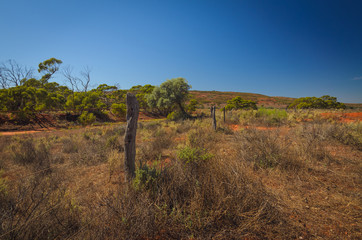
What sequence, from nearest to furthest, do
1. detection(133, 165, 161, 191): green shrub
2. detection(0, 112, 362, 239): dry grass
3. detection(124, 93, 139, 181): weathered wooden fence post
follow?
detection(0, 112, 362, 239): dry grass → detection(133, 165, 161, 191): green shrub → detection(124, 93, 139, 181): weathered wooden fence post

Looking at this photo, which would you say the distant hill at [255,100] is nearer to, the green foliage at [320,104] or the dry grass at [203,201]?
the green foliage at [320,104]

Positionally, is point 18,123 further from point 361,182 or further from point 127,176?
point 361,182

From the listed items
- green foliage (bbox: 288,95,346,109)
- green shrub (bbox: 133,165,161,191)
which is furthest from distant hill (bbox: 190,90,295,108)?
green shrub (bbox: 133,165,161,191)

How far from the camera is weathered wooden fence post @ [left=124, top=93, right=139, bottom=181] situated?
2.88 metres

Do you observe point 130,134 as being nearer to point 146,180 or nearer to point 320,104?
point 146,180

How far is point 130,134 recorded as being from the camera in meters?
2.92

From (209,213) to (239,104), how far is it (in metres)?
21.7

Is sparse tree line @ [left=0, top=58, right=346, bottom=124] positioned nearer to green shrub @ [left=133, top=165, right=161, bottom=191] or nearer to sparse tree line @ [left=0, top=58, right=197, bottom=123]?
sparse tree line @ [left=0, top=58, right=197, bottom=123]

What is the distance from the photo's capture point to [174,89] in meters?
17.7

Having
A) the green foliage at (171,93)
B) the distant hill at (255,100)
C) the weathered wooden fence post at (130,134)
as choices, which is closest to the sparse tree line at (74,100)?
the green foliage at (171,93)

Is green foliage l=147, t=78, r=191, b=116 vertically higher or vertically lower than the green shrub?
higher

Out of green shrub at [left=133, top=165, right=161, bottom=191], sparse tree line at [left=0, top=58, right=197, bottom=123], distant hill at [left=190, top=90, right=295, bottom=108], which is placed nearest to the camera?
green shrub at [left=133, top=165, right=161, bottom=191]

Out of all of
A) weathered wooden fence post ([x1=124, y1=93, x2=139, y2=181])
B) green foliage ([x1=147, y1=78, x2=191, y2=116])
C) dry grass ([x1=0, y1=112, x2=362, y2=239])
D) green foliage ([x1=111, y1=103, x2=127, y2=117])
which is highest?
green foliage ([x1=147, y1=78, x2=191, y2=116])

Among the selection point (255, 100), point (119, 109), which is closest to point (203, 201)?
point (119, 109)
